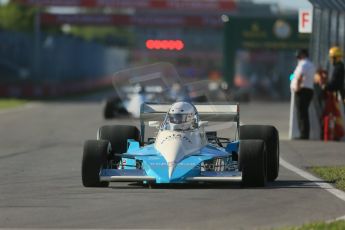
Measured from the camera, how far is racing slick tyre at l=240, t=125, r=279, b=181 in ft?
45.3

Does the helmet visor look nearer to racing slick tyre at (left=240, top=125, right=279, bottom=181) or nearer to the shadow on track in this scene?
the shadow on track

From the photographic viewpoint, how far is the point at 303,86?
22.1m

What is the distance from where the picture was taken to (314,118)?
23000mm

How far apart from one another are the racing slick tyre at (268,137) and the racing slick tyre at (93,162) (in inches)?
86.0

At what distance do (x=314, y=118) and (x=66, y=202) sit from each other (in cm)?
1239

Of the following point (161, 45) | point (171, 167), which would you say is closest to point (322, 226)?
point (171, 167)

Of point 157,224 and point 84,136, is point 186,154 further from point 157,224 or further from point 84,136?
point 84,136

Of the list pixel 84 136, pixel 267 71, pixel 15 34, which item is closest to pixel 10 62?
pixel 15 34

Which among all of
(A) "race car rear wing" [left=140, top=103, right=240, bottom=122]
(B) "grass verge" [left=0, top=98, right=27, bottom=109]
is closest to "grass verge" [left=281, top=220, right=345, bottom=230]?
(A) "race car rear wing" [left=140, top=103, right=240, bottom=122]

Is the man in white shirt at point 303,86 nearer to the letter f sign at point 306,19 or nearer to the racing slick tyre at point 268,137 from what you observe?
the letter f sign at point 306,19

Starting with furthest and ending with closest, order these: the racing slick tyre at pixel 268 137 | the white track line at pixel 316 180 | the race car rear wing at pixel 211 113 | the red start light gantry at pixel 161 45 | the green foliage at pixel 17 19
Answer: the green foliage at pixel 17 19, the red start light gantry at pixel 161 45, the race car rear wing at pixel 211 113, the racing slick tyre at pixel 268 137, the white track line at pixel 316 180

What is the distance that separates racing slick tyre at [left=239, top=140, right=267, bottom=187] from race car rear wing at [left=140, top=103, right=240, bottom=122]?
2226 millimetres

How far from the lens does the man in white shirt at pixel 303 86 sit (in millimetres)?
21969

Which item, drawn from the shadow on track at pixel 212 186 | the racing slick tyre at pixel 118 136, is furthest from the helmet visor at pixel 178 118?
the racing slick tyre at pixel 118 136
